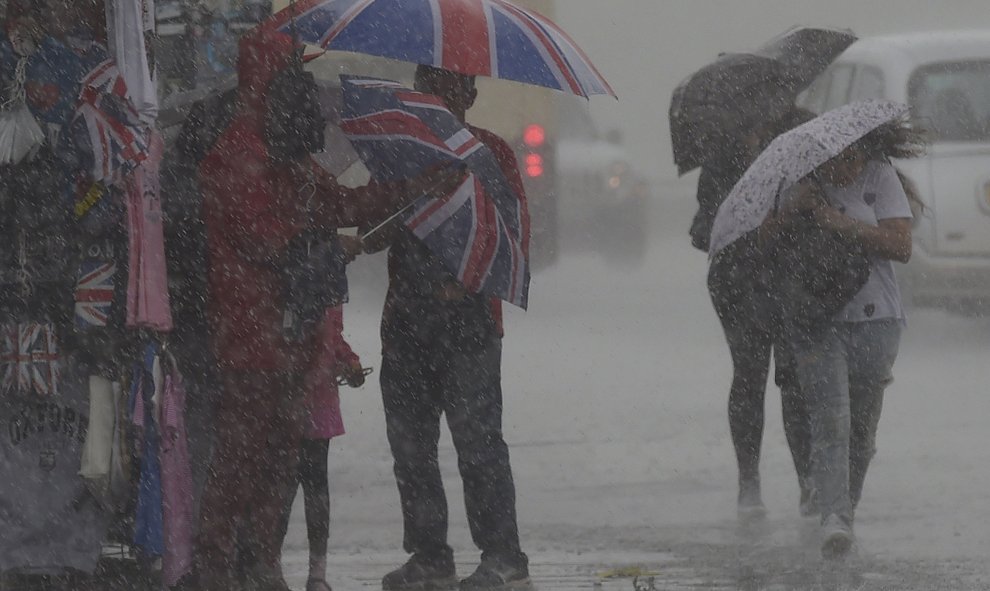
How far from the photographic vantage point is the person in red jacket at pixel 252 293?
636 centimetres

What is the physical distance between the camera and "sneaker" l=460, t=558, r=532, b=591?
6914 millimetres

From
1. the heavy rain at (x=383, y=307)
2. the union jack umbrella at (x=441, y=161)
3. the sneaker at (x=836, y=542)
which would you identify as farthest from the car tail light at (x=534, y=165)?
the union jack umbrella at (x=441, y=161)

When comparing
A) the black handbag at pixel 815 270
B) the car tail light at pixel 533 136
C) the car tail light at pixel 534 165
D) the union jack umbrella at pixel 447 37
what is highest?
the car tail light at pixel 533 136

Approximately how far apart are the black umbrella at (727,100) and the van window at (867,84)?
5.70m

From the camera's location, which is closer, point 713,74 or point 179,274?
point 179,274

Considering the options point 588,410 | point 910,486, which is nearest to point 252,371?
point 910,486

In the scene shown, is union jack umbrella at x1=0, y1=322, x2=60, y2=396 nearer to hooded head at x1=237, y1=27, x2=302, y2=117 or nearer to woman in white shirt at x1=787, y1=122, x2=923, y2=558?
hooded head at x1=237, y1=27, x2=302, y2=117

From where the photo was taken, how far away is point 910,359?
1349 cm

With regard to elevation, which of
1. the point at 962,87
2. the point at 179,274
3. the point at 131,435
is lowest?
the point at 131,435

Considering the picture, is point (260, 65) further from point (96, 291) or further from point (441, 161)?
point (96, 291)

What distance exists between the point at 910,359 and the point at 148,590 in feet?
25.7

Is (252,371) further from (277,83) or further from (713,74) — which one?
(713,74)

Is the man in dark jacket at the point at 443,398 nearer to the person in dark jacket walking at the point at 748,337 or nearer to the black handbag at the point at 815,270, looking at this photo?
the black handbag at the point at 815,270

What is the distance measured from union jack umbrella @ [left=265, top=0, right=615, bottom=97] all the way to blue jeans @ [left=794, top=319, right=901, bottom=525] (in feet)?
4.60
